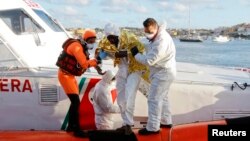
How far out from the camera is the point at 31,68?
6.21 meters

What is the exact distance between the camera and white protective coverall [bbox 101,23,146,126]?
581 centimetres

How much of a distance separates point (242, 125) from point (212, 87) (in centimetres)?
76

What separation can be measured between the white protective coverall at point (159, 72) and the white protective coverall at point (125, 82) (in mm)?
231

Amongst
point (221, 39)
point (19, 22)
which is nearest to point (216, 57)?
point (19, 22)

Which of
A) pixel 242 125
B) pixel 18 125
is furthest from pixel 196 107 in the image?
pixel 18 125

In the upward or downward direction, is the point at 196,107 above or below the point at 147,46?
below

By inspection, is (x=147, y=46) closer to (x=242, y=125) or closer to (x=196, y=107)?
(x=196, y=107)

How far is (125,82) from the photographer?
597 centimetres

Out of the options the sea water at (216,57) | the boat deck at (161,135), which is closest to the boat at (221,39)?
the sea water at (216,57)

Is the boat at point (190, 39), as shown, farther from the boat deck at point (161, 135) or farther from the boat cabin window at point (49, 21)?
the boat deck at point (161, 135)

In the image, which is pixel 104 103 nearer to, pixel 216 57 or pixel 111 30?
pixel 111 30

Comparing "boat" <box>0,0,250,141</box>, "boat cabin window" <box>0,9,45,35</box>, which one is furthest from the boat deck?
"boat cabin window" <box>0,9,45,35</box>

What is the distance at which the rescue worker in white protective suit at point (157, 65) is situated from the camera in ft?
18.1

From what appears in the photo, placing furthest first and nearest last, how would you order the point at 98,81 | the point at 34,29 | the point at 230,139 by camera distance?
the point at 34,29 < the point at 98,81 < the point at 230,139
